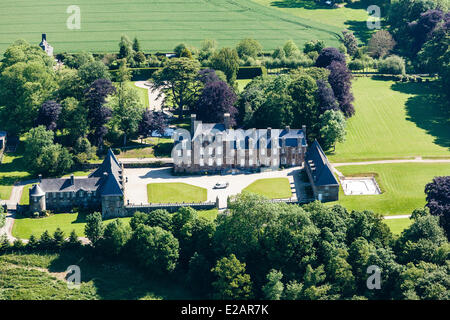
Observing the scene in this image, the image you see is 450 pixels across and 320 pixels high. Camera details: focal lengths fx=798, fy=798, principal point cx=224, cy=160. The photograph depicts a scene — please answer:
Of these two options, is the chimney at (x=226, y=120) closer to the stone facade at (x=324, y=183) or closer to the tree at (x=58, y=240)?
the stone facade at (x=324, y=183)

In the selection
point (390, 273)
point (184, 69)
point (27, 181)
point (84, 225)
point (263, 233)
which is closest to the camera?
point (390, 273)

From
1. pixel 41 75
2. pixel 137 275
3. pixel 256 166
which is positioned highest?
pixel 41 75

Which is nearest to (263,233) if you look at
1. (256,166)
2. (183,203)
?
(183,203)

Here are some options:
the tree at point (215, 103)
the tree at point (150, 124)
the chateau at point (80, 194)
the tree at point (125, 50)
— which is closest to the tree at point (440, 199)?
the tree at point (215, 103)

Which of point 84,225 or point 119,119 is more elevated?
point 119,119

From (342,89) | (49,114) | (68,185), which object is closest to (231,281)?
(68,185)

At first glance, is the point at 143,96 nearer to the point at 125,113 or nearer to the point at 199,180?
the point at 125,113

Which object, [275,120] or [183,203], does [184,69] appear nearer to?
[275,120]
